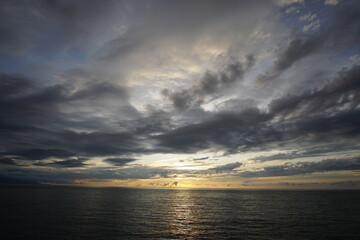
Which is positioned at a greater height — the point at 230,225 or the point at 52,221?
the point at 52,221

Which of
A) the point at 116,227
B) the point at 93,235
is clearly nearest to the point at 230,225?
the point at 116,227

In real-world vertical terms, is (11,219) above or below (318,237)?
above

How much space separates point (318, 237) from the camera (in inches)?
1601

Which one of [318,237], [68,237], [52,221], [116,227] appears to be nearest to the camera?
[68,237]

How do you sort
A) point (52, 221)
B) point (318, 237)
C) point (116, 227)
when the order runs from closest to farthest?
point (318, 237) < point (116, 227) < point (52, 221)

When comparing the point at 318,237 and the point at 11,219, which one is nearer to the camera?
the point at 318,237

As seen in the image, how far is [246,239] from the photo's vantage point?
38.8m

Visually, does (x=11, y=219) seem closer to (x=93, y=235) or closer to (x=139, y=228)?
(x=93, y=235)

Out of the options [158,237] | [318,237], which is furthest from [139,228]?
[318,237]

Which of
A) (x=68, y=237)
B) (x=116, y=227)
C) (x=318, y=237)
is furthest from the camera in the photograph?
(x=116, y=227)

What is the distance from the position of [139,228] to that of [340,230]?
144ft

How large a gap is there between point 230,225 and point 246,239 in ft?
45.3

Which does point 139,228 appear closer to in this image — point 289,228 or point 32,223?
point 32,223

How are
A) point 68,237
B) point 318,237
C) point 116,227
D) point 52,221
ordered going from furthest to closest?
point 52,221, point 116,227, point 318,237, point 68,237
